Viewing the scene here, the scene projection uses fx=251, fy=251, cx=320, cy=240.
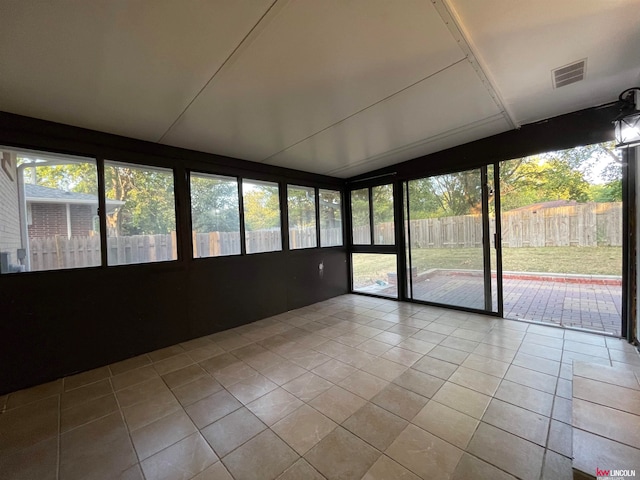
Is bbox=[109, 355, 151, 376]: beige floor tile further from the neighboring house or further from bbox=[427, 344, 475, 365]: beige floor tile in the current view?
bbox=[427, 344, 475, 365]: beige floor tile

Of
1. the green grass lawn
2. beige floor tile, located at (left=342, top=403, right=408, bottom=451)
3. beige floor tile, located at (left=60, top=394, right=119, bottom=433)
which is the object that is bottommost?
beige floor tile, located at (left=60, top=394, right=119, bottom=433)

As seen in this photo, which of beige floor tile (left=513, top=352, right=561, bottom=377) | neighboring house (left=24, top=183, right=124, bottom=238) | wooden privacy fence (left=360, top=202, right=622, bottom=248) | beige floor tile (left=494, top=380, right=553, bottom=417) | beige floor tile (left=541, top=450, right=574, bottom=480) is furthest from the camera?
wooden privacy fence (left=360, top=202, right=622, bottom=248)

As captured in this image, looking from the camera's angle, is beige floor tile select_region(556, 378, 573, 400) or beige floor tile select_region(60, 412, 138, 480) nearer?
beige floor tile select_region(60, 412, 138, 480)

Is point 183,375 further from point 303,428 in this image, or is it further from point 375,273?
point 375,273

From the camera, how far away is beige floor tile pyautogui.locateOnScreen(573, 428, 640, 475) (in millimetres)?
1137

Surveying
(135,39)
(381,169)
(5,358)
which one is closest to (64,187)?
(5,358)

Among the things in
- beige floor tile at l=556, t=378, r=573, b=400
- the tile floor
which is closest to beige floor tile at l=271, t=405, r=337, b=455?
the tile floor

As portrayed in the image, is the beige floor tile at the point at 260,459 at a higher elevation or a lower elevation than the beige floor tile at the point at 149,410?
higher

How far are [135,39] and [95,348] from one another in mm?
2840

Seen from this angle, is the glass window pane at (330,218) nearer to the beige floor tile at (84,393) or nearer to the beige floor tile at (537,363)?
the beige floor tile at (537,363)

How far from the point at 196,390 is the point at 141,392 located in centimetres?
47

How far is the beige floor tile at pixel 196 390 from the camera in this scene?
2.03 metres

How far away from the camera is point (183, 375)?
94.0 inches

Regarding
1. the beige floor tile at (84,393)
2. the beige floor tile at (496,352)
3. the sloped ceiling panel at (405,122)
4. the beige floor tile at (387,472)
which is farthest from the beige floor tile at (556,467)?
the beige floor tile at (84,393)
